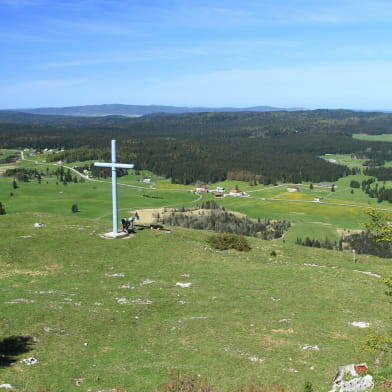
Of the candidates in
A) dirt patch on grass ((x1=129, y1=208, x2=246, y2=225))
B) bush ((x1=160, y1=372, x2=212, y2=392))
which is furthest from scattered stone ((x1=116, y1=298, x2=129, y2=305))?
dirt patch on grass ((x1=129, y1=208, x2=246, y2=225))

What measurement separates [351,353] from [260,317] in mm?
6257

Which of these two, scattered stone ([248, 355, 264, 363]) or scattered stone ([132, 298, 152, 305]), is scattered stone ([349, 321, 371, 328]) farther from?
scattered stone ([132, 298, 152, 305])

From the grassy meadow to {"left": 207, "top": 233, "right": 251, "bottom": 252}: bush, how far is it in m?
1.27

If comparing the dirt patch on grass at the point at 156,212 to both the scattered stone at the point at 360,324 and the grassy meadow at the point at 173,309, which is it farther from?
the scattered stone at the point at 360,324

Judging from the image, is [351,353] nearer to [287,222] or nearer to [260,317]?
[260,317]

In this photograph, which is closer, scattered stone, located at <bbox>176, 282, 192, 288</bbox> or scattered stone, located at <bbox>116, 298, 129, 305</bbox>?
scattered stone, located at <bbox>116, 298, 129, 305</bbox>

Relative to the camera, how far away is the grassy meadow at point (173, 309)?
19.4 meters

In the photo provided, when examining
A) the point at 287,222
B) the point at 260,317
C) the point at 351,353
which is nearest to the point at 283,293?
the point at 260,317

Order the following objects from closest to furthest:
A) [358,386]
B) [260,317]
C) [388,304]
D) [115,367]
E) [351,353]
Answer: [358,386] → [115,367] → [351,353] → [260,317] → [388,304]

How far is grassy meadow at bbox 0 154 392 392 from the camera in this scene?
63.6 feet

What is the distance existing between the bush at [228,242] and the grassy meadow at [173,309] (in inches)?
50.0

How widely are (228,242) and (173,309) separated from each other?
20.2 meters

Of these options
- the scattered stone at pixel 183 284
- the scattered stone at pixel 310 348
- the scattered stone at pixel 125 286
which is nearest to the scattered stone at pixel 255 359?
the scattered stone at pixel 310 348

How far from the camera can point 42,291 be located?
30.2m
